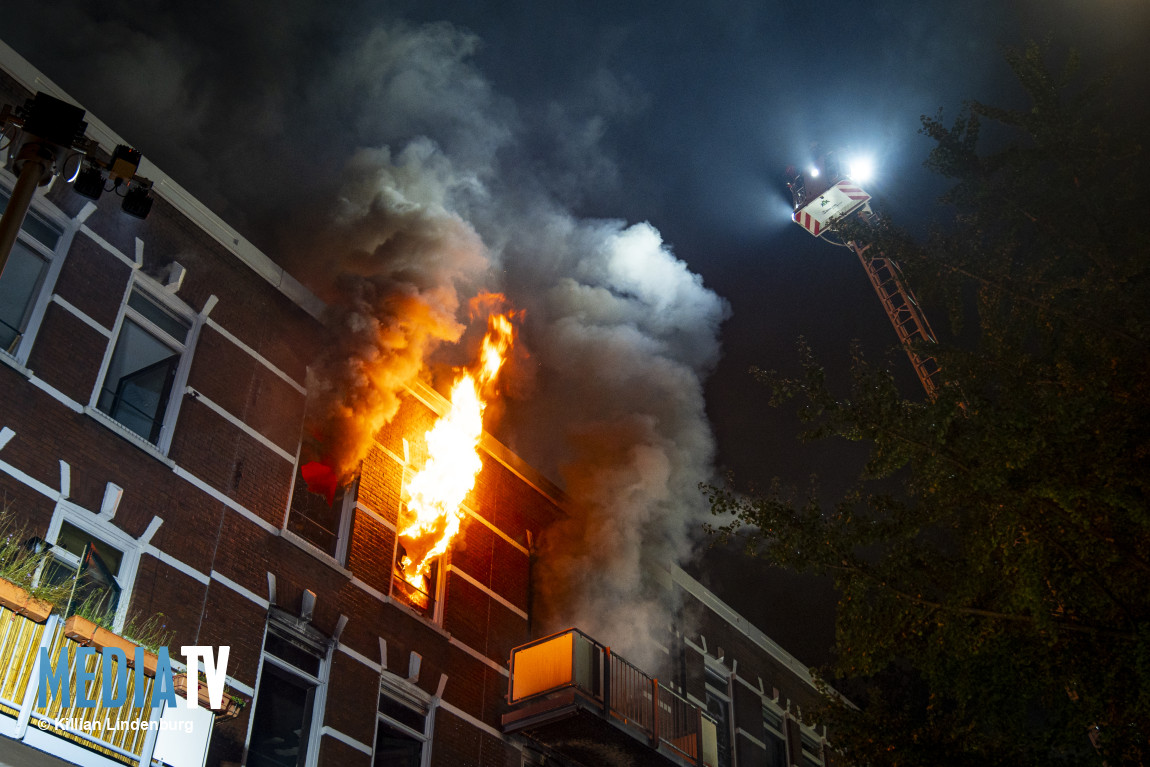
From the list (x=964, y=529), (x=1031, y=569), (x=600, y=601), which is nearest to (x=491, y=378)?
(x=600, y=601)

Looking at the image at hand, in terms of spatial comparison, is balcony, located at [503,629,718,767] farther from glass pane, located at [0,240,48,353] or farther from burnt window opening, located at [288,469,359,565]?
glass pane, located at [0,240,48,353]

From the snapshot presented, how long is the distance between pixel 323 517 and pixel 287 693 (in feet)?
8.42

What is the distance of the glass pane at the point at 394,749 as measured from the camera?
42.6 ft

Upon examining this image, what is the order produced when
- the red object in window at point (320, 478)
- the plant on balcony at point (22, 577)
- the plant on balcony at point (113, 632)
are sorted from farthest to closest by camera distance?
the red object in window at point (320, 478)
the plant on balcony at point (113, 632)
the plant on balcony at point (22, 577)

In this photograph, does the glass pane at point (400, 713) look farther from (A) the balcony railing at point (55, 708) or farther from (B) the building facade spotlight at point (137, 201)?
(B) the building facade spotlight at point (137, 201)

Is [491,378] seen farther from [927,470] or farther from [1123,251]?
[1123,251]

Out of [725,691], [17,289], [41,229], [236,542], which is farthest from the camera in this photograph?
[725,691]

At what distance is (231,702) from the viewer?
948 cm

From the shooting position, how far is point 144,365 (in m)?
11.9

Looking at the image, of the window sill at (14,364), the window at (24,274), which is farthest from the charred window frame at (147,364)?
the window at (24,274)

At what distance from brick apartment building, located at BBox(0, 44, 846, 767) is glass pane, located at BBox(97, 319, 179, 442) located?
3 cm

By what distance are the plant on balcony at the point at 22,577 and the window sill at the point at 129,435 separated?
1.54 metres

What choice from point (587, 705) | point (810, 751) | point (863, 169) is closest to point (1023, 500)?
point (587, 705)

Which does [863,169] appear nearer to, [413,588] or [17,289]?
[413,588]
